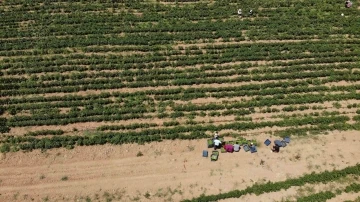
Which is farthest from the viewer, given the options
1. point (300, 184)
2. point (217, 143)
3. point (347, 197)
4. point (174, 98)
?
point (174, 98)

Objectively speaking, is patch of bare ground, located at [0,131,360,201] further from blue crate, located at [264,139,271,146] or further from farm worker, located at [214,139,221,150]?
farm worker, located at [214,139,221,150]

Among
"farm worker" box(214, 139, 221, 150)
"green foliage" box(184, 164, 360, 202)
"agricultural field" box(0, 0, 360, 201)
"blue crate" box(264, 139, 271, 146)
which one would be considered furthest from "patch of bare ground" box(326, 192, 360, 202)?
"farm worker" box(214, 139, 221, 150)

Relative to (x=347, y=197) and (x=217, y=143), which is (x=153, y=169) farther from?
(x=347, y=197)

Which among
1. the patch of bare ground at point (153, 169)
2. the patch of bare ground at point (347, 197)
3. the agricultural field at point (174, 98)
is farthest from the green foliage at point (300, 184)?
the patch of bare ground at point (153, 169)

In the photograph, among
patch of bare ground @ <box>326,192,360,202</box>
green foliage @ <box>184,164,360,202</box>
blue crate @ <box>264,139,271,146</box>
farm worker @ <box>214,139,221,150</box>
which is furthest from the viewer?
blue crate @ <box>264,139,271,146</box>

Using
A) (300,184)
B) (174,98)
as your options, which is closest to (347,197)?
(300,184)

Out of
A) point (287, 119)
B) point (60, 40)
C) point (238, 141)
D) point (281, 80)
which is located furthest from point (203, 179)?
point (60, 40)
